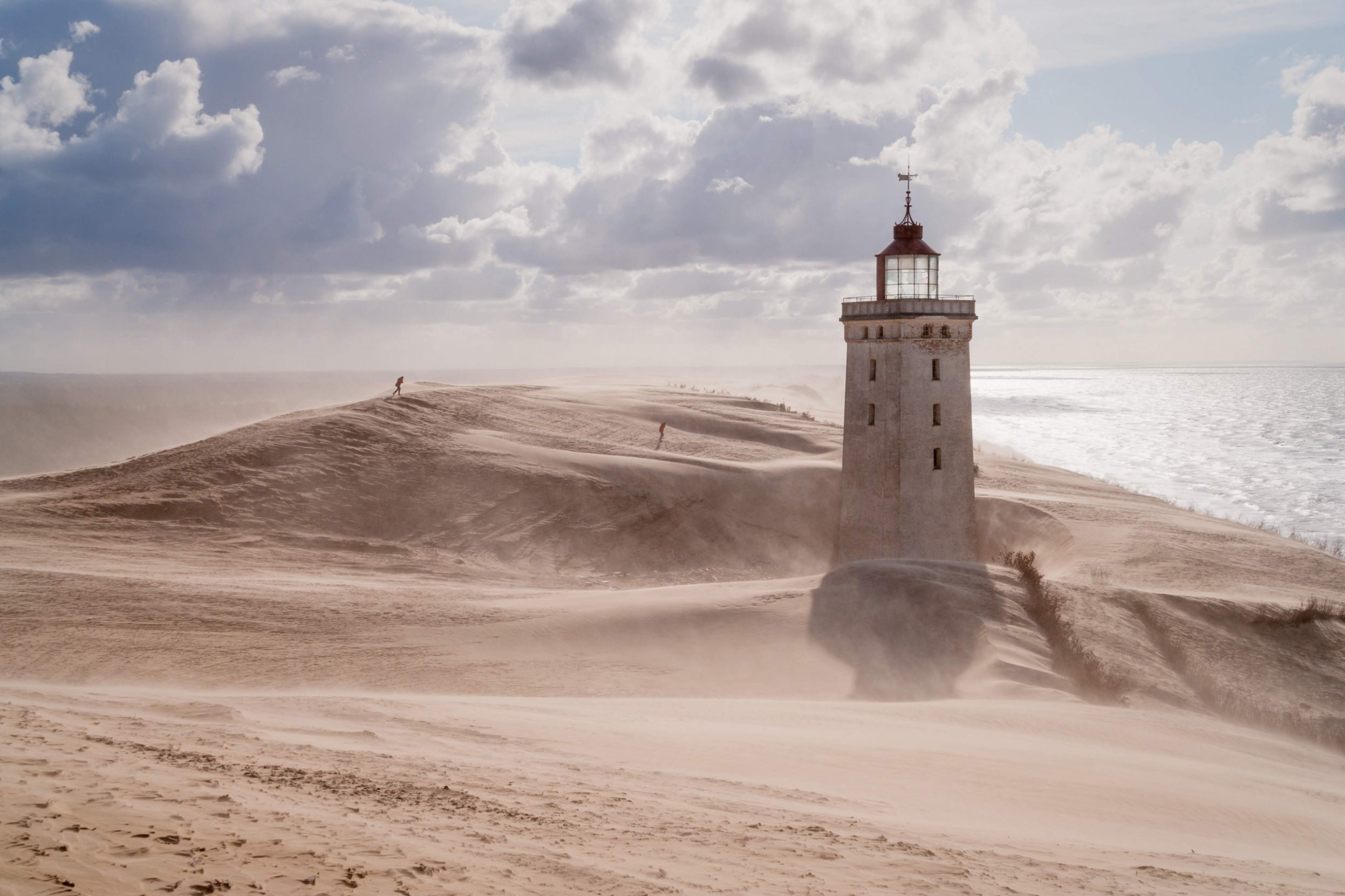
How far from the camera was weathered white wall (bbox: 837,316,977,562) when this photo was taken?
23281mm

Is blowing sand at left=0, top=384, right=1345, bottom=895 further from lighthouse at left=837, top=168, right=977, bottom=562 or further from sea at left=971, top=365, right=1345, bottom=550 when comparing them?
sea at left=971, top=365, right=1345, bottom=550

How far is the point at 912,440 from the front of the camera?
2334 cm

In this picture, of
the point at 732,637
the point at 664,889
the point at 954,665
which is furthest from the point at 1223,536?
the point at 664,889

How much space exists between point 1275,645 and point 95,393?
154 m

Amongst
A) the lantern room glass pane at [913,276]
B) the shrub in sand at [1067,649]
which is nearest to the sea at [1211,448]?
the lantern room glass pane at [913,276]

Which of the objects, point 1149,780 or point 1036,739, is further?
point 1036,739

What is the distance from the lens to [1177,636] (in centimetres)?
1670

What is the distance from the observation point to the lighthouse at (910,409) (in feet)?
76.4

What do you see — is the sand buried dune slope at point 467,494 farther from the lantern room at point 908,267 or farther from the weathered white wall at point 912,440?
the lantern room at point 908,267

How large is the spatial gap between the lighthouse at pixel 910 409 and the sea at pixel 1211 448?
21.8 meters

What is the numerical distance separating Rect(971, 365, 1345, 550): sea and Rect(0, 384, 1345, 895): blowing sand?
1852cm

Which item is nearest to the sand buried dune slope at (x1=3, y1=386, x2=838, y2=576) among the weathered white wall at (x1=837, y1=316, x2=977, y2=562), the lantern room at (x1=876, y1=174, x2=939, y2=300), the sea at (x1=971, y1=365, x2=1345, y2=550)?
the weathered white wall at (x1=837, y1=316, x2=977, y2=562)

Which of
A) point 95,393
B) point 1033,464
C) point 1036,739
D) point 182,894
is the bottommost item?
point 1036,739

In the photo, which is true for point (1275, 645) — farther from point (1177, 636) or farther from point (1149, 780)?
point (1149, 780)
